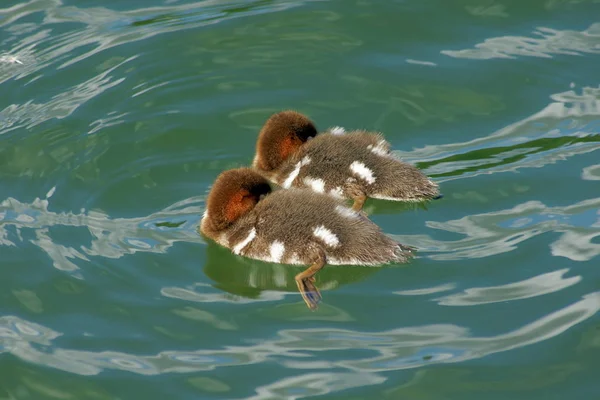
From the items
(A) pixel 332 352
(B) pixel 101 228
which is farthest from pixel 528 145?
(B) pixel 101 228

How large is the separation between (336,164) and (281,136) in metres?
0.47

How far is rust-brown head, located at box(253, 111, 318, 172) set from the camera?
6.86 m

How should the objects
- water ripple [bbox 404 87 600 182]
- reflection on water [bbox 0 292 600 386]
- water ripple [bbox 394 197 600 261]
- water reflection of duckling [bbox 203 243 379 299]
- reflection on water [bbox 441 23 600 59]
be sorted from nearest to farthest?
A: 1. reflection on water [bbox 0 292 600 386]
2. water reflection of duckling [bbox 203 243 379 299]
3. water ripple [bbox 394 197 600 261]
4. water ripple [bbox 404 87 600 182]
5. reflection on water [bbox 441 23 600 59]

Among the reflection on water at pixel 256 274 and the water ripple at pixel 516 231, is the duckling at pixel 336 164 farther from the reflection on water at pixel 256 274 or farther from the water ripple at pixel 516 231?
the reflection on water at pixel 256 274

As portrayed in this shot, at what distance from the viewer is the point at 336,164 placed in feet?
21.8

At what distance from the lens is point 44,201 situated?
6539mm

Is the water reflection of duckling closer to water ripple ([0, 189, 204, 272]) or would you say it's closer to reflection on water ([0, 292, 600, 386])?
water ripple ([0, 189, 204, 272])

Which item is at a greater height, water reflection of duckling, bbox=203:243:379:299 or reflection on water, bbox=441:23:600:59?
reflection on water, bbox=441:23:600:59

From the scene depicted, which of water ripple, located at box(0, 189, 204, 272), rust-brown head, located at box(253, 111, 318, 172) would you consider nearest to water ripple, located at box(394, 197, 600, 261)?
rust-brown head, located at box(253, 111, 318, 172)

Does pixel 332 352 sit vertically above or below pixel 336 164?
below

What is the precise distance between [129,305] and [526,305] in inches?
Result: 82.0

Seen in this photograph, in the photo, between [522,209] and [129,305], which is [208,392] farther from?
[522,209]

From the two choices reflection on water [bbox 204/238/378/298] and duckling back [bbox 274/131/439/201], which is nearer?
reflection on water [bbox 204/238/378/298]

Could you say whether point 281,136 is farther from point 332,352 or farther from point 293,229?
point 332,352
